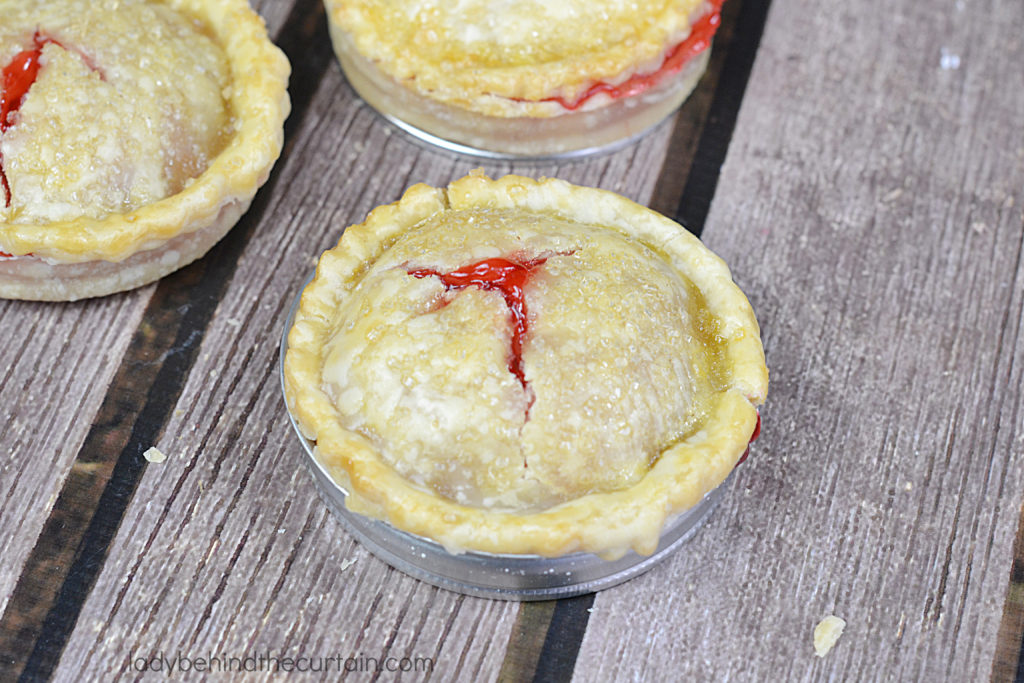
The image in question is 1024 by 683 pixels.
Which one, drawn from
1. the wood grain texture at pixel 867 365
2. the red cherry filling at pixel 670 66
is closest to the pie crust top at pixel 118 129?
the red cherry filling at pixel 670 66

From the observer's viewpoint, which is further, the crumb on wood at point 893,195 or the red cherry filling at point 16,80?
the crumb on wood at point 893,195

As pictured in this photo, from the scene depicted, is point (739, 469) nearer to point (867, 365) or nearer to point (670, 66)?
point (867, 365)

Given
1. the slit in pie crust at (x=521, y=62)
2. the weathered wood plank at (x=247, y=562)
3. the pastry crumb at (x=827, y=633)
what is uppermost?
the slit in pie crust at (x=521, y=62)

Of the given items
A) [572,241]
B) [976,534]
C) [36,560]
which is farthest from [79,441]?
[976,534]

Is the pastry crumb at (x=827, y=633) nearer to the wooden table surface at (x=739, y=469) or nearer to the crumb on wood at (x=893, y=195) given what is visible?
the wooden table surface at (x=739, y=469)

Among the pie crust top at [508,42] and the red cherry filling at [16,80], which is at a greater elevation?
the pie crust top at [508,42]

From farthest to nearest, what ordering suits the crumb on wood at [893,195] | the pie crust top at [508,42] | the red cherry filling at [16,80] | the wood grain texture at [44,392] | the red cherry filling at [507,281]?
the crumb on wood at [893,195]
the pie crust top at [508,42]
the red cherry filling at [16,80]
the wood grain texture at [44,392]
the red cherry filling at [507,281]

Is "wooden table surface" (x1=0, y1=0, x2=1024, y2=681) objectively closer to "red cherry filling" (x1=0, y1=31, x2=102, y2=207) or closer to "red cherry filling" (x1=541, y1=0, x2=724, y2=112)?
"red cherry filling" (x1=541, y1=0, x2=724, y2=112)
